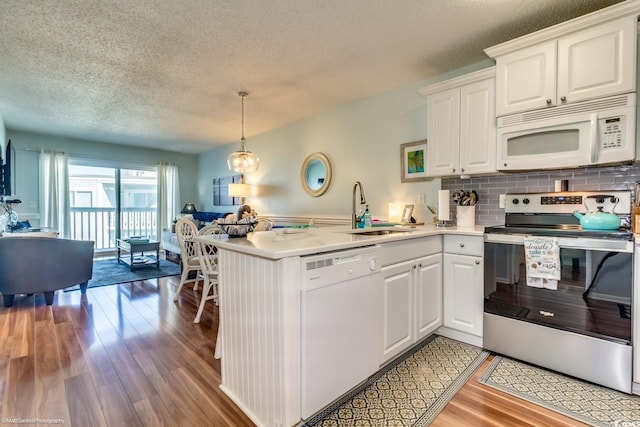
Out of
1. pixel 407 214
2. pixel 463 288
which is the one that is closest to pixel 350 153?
pixel 407 214

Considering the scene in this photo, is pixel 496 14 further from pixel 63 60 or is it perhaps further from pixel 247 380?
pixel 63 60

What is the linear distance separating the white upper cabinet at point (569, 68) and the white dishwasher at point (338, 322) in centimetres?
163

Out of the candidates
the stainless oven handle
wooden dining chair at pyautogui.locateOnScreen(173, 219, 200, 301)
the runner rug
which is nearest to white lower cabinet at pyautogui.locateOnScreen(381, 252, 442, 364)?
the stainless oven handle

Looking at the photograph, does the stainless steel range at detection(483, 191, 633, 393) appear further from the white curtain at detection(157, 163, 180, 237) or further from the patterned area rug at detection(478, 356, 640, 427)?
the white curtain at detection(157, 163, 180, 237)

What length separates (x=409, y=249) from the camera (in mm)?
2094

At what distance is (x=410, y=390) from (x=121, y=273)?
4.83 m

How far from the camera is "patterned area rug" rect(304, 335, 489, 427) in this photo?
157 cm

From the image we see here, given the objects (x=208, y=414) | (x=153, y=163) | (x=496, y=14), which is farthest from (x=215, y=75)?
(x=153, y=163)

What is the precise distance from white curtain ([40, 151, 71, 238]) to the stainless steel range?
23.7ft

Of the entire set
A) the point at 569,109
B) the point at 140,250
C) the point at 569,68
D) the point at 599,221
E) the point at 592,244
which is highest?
the point at 569,68

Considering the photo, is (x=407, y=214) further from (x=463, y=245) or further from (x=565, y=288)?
(x=565, y=288)

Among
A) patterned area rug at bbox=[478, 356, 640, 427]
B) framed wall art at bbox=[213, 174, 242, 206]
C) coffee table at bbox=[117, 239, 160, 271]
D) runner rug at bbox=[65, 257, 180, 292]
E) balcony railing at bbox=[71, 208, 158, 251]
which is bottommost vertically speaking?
patterned area rug at bbox=[478, 356, 640, 427]

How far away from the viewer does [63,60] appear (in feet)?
8.99

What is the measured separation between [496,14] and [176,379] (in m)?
3.29
